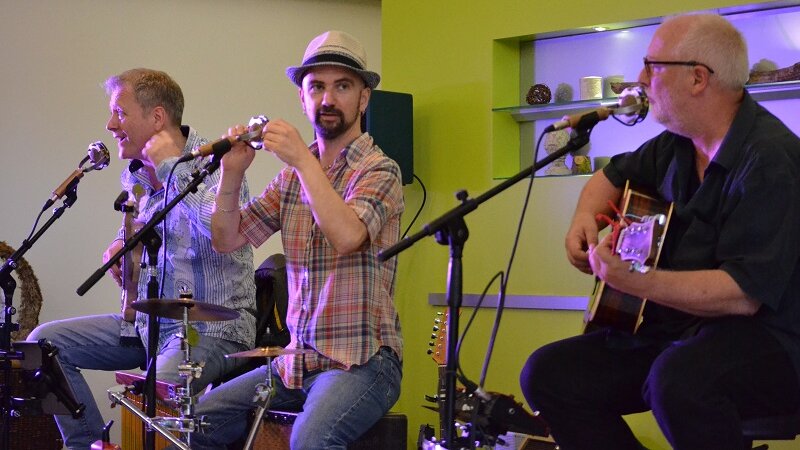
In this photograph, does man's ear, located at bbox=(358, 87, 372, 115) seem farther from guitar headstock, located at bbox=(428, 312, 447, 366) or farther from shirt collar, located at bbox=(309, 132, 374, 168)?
guitar headstock, located at bbox=(428, 312, 447, 366)

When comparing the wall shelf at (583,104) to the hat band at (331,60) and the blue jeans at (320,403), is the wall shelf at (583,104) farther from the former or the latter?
the blue jeans at (320,403)

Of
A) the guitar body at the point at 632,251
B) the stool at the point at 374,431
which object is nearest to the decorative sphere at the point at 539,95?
the guitar body at the point at 632,251

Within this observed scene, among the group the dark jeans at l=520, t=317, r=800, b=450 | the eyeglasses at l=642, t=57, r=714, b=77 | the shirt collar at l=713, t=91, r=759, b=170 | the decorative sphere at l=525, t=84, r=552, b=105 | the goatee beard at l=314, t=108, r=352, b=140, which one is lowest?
the dark jeans at l=520, t=317, r=800, b=450

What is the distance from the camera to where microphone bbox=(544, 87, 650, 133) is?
2453mm

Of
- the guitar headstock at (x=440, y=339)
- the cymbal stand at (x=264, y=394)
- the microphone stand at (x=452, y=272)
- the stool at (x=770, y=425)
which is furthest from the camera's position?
the guitar headstock at (x=440, y=339)

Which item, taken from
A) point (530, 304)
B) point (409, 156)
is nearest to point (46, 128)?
point (409, 156)

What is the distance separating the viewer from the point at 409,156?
15.9ft

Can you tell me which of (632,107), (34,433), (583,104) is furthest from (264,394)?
(583,104)

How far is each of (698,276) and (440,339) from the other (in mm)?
1180

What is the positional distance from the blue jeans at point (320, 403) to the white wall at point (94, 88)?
2.75 meters

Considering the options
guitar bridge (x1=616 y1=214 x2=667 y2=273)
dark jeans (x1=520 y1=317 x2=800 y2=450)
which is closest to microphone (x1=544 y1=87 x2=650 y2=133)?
guitar bridge (x1=616 y1=214 x2=667 y2=273)

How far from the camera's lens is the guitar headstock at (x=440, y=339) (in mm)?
3287

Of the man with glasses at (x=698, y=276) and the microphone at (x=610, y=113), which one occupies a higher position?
the microphone at (x=610, y=113)

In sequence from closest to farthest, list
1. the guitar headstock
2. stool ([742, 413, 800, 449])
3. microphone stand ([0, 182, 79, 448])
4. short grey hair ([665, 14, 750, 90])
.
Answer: stool ([742, 413, 800, 449]), short grey hair ([665, 14, 750, 90]), the guitar headstock, microphone stand ([0, 182, 79, 448])
